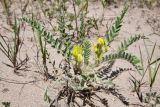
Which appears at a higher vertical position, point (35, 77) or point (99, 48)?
point (99, 48)

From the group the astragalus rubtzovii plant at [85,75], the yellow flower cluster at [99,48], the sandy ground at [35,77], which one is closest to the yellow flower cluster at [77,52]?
the astragalus rubtzovii plant at [85,75]

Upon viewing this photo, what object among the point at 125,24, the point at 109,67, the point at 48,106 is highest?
the point at 125,24

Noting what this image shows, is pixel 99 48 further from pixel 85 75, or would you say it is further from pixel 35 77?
pixel 35 77

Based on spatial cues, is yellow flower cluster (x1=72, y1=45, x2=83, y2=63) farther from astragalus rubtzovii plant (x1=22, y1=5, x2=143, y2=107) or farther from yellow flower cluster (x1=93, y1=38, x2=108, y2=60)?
yellow flower cluster (x1=93, y1=38, x2=108, y2=60)

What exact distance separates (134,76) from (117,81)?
0.17 m

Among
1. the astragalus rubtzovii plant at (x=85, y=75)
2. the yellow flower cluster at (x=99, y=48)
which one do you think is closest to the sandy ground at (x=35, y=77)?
the astragalus rubtzovii plant at (x=85, y=75)

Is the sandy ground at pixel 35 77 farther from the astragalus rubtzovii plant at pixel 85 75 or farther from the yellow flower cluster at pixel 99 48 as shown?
the yellow flower cluster at pixel 99 48

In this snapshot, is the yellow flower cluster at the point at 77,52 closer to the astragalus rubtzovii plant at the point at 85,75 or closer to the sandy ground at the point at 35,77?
the astragalus rubtzovii plant at the point at 85,75

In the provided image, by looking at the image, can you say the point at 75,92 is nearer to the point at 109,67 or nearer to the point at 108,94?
the point at 108,94

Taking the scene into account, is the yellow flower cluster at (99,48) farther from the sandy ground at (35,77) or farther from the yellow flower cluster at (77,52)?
the sandy ground at (35,77)

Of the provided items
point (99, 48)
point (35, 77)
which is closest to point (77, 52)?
point (99, 48)

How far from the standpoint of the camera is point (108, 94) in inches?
83.6

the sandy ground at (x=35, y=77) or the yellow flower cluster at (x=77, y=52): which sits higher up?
the yellow flower cluster at (x=77, y=52)

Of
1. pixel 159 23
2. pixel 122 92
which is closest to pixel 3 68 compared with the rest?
pixel 122 92
